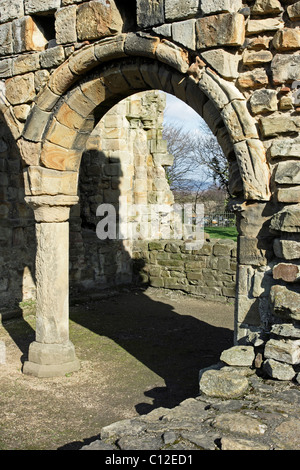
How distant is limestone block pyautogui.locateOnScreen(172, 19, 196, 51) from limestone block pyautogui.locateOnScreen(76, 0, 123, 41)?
75cm

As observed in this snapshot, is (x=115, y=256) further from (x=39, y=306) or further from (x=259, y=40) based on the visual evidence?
(x=259, y=40)

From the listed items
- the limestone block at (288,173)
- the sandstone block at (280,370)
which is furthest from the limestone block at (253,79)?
the sandstone block at (280,370)

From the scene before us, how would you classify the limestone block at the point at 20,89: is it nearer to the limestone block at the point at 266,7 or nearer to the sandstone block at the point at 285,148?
the limestone block at the point at 266,7

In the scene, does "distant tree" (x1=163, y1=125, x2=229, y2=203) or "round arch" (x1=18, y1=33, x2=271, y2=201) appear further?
"distant tree" (x1=163, y1=125, x2=229, y2=203)

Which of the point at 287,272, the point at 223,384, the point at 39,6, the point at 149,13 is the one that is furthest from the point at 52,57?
the point at 223,384

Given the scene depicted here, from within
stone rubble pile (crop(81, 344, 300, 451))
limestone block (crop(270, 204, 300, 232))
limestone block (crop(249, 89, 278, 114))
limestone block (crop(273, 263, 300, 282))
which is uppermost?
limestone block (crop(249, 89, 278, 114))

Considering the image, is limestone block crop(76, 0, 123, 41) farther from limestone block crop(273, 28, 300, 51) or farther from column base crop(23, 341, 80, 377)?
column base crop(23, 341, 80, 377)

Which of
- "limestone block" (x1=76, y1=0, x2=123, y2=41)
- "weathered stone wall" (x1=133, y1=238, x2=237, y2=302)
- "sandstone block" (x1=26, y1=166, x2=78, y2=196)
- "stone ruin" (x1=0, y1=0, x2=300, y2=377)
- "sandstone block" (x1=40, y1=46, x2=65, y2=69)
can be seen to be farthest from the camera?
"weathered stone wall" (x1=133, y1=238, x2=237, y2=302)

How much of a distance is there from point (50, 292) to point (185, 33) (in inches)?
122

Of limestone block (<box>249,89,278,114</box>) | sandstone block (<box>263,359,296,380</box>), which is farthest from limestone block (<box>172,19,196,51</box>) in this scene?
sandstone block (<box>263,359,296,380</box>)

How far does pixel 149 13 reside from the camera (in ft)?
14.7

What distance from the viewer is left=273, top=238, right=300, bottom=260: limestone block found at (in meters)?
3.79

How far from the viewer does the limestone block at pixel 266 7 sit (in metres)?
3.91

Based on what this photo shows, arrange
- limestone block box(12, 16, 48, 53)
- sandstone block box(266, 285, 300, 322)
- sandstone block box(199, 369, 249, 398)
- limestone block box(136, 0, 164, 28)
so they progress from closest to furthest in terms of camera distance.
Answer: sandstone block box(199, 369, 249, 398)
sandstone block box(266, 285, 300, 322)
limestone block box(136, 0, 164, 28)
limestone block box(12, 16, 48, 53)
